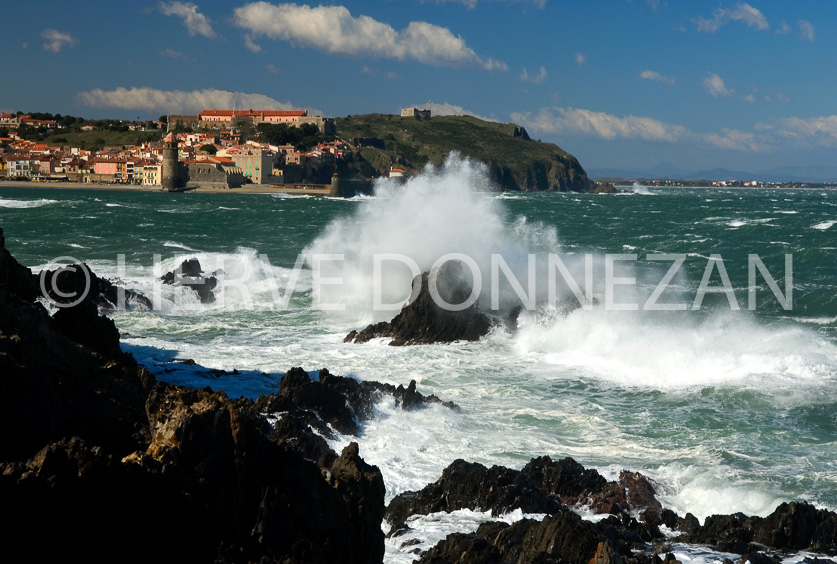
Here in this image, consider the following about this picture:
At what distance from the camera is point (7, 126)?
178m

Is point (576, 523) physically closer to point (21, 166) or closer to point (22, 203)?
point (22, 203)

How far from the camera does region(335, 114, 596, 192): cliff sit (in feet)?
518

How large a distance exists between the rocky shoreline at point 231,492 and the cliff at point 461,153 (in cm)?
13156

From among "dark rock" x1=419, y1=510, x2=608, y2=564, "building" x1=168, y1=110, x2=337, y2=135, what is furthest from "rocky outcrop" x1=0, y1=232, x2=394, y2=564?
"building" x1=168, y1=110, x2=337, y2=135

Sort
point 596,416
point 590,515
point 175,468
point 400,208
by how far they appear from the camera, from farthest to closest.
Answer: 1. point 400,208
2. point 596,416
3. point 590,515
4. point 175,468

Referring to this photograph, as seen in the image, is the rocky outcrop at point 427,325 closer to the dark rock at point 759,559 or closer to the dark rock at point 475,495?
the dark rock at point 475,495

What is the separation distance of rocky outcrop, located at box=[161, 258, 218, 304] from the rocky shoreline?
14.0 m

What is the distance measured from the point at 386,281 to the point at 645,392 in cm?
1176

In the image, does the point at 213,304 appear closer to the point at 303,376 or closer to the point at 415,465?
the point at 303,376

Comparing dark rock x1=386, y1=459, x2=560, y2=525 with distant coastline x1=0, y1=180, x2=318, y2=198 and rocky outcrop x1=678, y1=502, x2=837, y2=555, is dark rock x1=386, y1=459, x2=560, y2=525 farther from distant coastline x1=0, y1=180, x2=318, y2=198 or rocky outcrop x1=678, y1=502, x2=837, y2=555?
distant coastline x1=0, y1=180, x2=318, y2=198

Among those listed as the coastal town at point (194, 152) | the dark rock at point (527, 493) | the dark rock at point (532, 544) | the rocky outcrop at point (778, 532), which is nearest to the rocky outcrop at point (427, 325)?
the dark rock at point (527, 493)

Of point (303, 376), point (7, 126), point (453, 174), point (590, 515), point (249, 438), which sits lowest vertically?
point (590, 515)

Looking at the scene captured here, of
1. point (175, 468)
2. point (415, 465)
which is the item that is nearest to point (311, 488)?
point (175, 468)

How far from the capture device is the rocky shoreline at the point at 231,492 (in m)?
5.87
